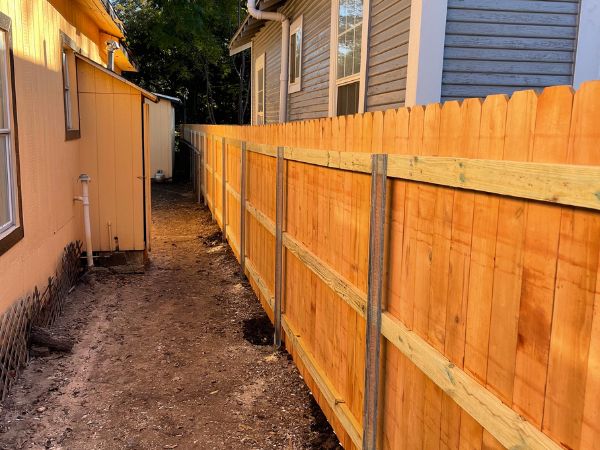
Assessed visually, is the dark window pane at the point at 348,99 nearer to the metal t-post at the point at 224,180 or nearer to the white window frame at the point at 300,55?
the metal t-post at the point at 224,180

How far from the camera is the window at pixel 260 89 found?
49.5ft

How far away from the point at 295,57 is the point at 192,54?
1785cm

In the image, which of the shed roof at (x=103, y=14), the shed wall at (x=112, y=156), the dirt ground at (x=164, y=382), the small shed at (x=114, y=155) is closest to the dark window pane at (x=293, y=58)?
the shed roof at (x=103, y=14)

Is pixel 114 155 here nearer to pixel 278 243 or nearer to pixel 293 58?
pixel 278 243

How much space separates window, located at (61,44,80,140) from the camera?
736 cm

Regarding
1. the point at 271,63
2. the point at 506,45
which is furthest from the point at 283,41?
the point at 506,45

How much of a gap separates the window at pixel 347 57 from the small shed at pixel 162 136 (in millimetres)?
13160

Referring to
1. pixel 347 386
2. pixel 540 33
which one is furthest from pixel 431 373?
pixel 540 33

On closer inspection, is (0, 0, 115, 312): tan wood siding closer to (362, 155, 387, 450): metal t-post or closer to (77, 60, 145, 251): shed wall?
(77, 60, 145, 251): shed wall

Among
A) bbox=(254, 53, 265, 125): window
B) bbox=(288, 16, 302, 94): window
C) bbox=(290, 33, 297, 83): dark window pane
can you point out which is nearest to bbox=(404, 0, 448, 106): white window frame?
bbox=(288, 16, 302, 94): window

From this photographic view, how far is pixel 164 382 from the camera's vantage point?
181 inches

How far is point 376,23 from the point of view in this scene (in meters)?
6.52

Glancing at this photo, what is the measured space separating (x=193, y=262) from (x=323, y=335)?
17.4 ft

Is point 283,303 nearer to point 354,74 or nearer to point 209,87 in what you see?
point 354,74
